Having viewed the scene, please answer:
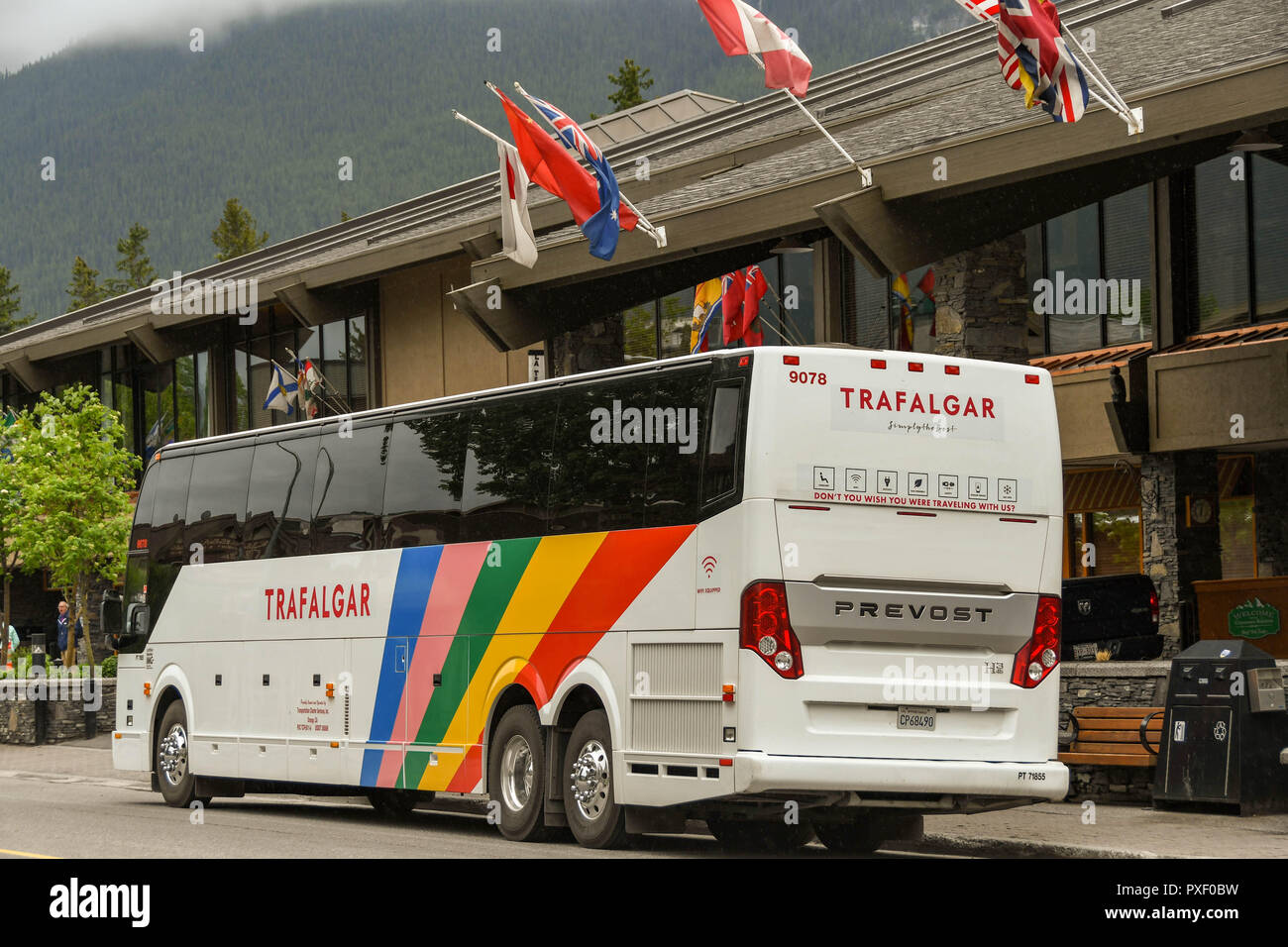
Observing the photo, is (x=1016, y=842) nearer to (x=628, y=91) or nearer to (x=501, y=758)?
(x=501, y=758)

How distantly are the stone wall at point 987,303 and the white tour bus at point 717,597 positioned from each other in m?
7.87

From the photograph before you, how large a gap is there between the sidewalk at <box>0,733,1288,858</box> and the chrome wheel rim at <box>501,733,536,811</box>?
10.0 feet

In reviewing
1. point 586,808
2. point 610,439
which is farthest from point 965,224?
point 586,808

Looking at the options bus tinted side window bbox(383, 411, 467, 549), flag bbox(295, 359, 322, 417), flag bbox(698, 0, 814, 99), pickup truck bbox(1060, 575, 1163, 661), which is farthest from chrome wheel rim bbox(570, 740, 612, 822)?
flag bbox(295, 359, 322, 417)

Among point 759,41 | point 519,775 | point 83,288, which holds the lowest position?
point 519,775

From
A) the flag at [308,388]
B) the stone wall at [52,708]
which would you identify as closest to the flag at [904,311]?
the stone wall at [52,708]

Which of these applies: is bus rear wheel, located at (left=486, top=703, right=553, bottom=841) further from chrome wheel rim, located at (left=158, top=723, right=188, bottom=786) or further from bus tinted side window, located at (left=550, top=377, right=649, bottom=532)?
chrome wheel rim, located at (left=158, top=723, right=188, bottom=786)

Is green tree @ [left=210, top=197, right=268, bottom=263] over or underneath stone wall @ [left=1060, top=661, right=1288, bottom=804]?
over

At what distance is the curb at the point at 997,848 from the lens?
544 inches

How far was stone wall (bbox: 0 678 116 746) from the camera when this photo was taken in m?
31.5

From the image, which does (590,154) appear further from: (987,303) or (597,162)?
(987,303)

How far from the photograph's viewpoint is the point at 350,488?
59.1ft

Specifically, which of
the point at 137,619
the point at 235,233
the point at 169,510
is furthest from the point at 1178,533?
the point at 235,233

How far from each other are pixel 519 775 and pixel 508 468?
2533 mm
